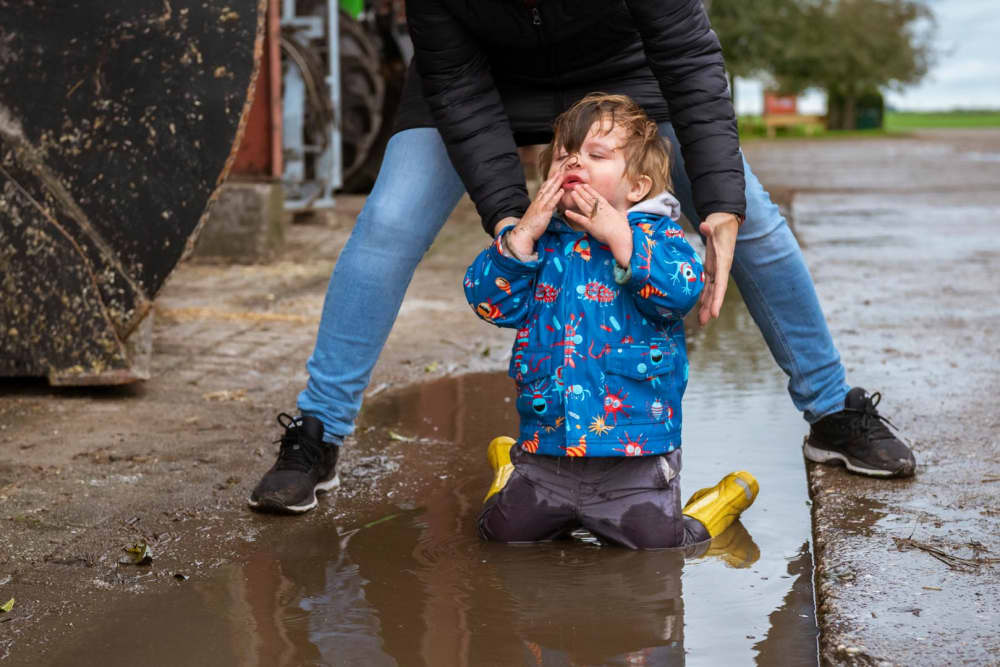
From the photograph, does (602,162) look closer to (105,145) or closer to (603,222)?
(603,222)

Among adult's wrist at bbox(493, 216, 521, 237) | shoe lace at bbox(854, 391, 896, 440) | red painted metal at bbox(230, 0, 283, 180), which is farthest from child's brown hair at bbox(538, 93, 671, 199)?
red painted metal at bbox(230, 0, 283, 180)

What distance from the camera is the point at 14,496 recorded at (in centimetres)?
318

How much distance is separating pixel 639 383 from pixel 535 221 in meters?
0.41

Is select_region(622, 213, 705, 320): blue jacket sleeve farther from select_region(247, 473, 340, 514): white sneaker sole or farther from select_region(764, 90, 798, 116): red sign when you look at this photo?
select_region(764, 90, 798, 116): red sign

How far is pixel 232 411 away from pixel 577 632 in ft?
6.55

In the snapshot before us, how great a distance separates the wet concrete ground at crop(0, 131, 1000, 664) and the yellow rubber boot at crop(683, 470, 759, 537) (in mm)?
91

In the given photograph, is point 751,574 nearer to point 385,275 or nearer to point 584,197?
point 584,197

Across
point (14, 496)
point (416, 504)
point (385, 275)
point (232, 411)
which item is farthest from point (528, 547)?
point (232, 411)

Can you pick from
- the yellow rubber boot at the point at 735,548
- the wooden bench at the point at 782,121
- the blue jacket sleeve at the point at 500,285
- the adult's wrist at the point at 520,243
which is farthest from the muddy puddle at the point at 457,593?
the wooden bench at the point at 782,121

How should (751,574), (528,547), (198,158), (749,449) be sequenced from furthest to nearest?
Answer: (198,158)
(749,449)
(528,547)
(751,574)

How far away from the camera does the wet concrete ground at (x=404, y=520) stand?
235cm

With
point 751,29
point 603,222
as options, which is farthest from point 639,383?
point 751,29

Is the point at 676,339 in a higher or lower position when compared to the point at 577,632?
higher

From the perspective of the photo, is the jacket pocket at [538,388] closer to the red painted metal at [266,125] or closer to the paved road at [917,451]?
the paved road at [917,451]
